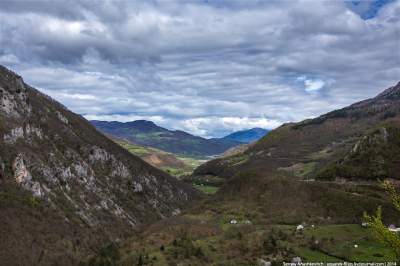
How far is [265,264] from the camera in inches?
4601

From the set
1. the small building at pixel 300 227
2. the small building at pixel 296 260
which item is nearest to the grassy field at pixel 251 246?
the small building at pixel 296 260

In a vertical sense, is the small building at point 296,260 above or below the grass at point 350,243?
below

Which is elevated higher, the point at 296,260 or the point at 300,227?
the point at 300,227

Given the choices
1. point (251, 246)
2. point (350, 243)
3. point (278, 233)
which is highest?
point (278, 233)

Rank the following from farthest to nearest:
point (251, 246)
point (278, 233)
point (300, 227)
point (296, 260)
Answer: point (300, 227) < point (278, 233) < point (251, 246) < point (296, 260)

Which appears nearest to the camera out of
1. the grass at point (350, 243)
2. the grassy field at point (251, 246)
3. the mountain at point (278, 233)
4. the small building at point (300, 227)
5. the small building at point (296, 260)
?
the grass at point (350, 243)

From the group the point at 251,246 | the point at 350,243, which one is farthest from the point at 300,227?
the point at 251,246

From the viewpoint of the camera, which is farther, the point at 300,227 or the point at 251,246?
the point at 300,227

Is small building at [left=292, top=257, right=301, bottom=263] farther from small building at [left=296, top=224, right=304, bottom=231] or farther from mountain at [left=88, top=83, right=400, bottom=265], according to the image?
small building at [left=296, top=224, right=304, bottom=231]

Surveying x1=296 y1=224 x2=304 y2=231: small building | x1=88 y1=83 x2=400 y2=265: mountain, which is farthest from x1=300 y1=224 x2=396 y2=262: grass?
x1=296 y1=224 x2=304 y2=231: small building

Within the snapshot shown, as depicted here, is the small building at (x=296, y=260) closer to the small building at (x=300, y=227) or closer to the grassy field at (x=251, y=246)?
the grassy field at (x=251, y=246)

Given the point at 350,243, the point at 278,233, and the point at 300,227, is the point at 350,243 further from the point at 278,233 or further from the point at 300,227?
the point at 300,227

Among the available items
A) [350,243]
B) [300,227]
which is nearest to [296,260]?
[350,243]

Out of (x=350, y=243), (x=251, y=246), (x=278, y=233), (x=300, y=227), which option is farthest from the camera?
(x=300, y=227)
